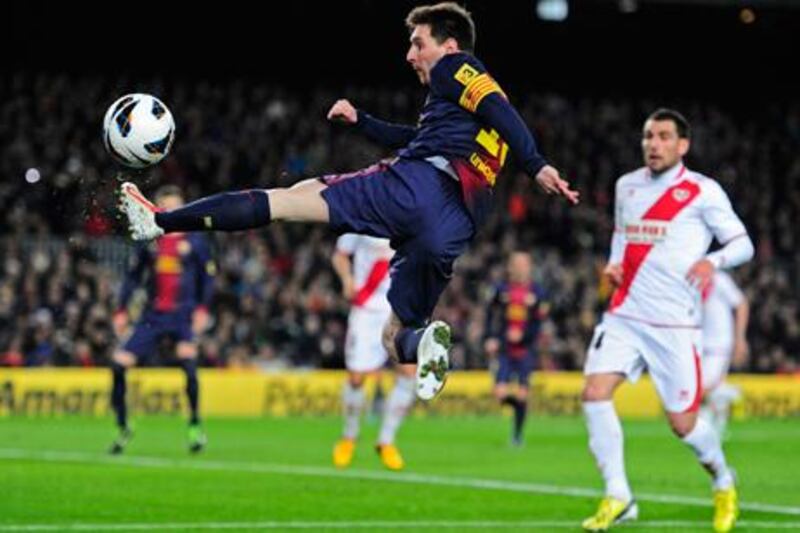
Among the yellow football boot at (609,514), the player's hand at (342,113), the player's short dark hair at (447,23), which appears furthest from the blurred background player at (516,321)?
the player's short dark hair at (447,23)

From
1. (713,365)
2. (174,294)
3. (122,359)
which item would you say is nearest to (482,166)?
(122,359)

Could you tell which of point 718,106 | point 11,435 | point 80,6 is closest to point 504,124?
point 11,435

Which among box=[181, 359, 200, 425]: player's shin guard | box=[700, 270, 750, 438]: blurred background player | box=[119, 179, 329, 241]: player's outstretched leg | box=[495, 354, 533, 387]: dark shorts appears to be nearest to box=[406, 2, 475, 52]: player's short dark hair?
box=[119, 179, 329, 241]: player's outstretched leg

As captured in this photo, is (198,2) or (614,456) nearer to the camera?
(614,456)

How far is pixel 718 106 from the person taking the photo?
42.9 m

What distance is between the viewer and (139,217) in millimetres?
8977

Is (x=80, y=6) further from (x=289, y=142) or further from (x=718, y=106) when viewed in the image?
(x=718, y=106)

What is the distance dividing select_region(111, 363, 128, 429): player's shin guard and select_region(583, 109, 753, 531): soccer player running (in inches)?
268

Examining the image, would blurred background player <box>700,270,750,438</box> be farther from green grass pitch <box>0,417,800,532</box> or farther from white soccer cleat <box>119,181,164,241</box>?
white soccer cleat <box>119,181,164,241</box>

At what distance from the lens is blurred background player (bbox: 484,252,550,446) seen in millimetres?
21281

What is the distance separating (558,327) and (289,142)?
7264mm

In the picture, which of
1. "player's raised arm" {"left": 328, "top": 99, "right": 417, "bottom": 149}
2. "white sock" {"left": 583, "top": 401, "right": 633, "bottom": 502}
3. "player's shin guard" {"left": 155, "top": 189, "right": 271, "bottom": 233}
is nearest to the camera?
"player's shin guard" {"left": 155, "top": 189, "right": 271, "bottom": 233}

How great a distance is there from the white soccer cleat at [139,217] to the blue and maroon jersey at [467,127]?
150 cm

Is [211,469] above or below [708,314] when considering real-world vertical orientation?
below
